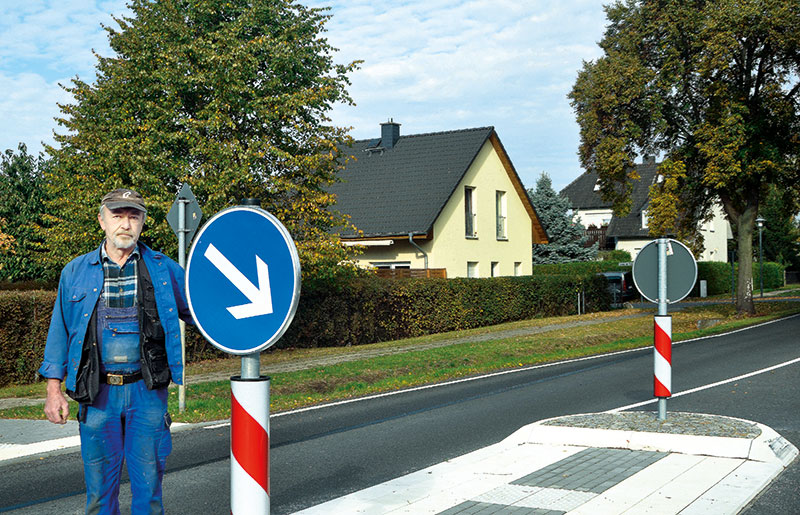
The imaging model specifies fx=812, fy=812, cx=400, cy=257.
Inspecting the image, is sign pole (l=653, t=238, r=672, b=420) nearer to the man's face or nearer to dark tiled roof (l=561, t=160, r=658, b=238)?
the man's face

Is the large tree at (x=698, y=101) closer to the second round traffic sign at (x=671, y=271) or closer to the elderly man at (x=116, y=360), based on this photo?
the second round traffic sign at (x=671, y=271)

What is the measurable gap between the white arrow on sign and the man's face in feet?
3.20

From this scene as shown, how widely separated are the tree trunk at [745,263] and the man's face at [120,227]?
28797mm

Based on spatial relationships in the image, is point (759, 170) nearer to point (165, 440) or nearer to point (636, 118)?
point (636, 118)

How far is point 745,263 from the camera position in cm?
2983

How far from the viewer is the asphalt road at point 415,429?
21.1ft

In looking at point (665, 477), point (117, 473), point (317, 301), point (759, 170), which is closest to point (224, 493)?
point (117, 473)

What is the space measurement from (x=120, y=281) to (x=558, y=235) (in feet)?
162

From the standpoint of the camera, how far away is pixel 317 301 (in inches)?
864

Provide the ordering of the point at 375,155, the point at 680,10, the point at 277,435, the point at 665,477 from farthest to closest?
the point at 375,155 → the point at 680,10 → the point at 277,435 → the point at 665,477

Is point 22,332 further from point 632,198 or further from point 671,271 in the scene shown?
point 632,198

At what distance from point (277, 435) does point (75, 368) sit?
534cm

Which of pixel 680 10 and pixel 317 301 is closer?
pixel 317 301

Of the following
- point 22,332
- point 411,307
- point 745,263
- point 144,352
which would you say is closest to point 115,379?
point 144,352
